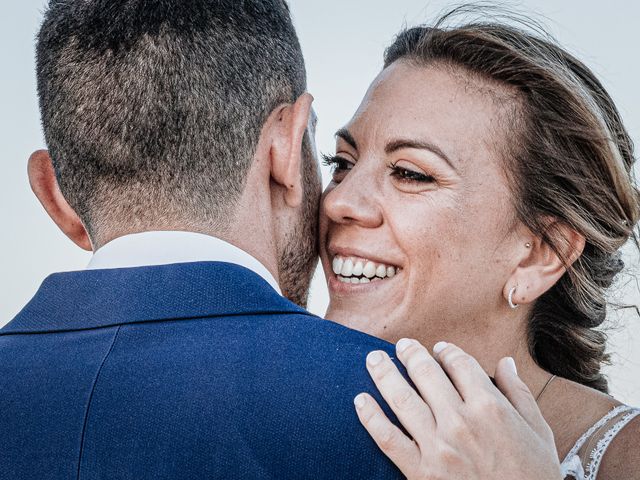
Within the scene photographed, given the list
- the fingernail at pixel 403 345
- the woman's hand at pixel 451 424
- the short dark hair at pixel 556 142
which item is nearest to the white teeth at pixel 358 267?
the short dark hair at pixel 556 142

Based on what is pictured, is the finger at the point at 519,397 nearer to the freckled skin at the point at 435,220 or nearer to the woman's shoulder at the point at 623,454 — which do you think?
the freckled skin at the point at 435,220

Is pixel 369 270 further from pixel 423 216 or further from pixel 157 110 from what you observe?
pixel 157 110

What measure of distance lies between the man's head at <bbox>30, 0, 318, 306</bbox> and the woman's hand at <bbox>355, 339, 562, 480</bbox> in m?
0.56

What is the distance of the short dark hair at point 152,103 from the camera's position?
2.02 meters

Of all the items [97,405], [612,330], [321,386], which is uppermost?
[321,386]

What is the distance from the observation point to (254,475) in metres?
1.61

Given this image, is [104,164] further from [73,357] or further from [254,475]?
[254,475]

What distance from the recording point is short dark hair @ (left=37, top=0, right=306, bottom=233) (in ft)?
6.61

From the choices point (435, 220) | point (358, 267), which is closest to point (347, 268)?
point (358, 267)

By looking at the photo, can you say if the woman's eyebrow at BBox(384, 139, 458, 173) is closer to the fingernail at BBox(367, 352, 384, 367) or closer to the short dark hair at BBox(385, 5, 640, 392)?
the short dark hair at BBox(385, 5, 640, 392)

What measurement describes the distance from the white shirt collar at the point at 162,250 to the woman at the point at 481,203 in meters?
0.96

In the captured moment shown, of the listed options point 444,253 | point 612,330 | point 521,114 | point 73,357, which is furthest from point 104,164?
point 612,330

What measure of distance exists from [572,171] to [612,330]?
0.88m

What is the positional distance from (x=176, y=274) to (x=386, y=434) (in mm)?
540
